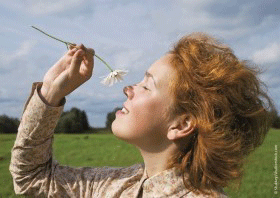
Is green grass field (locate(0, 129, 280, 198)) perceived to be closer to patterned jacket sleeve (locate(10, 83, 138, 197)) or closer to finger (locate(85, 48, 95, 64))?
patterned jacket sleeve (locate(10, 83, 138, 197))

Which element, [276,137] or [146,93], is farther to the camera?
[276,137]

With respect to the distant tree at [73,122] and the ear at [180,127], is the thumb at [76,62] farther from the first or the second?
the distant tree at [73,122]

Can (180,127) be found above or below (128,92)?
below

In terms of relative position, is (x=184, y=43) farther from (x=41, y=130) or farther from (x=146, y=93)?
(x=41, y=130)

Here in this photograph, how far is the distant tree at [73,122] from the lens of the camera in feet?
69.9

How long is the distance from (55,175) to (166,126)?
743 millimetres

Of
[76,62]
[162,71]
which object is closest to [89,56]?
[76,62]

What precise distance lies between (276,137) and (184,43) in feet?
40.7

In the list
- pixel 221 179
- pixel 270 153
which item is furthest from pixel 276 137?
pixel 221 179

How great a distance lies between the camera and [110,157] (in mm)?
12359

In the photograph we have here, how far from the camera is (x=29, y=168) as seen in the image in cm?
276

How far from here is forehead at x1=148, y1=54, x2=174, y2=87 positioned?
273 centimetres

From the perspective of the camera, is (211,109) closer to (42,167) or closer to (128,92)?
(128,92)

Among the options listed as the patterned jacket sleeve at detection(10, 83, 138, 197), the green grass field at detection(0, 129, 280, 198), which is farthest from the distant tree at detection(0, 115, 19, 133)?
the patterned jacket sleeve at detection(10, 83, 138, 197)
